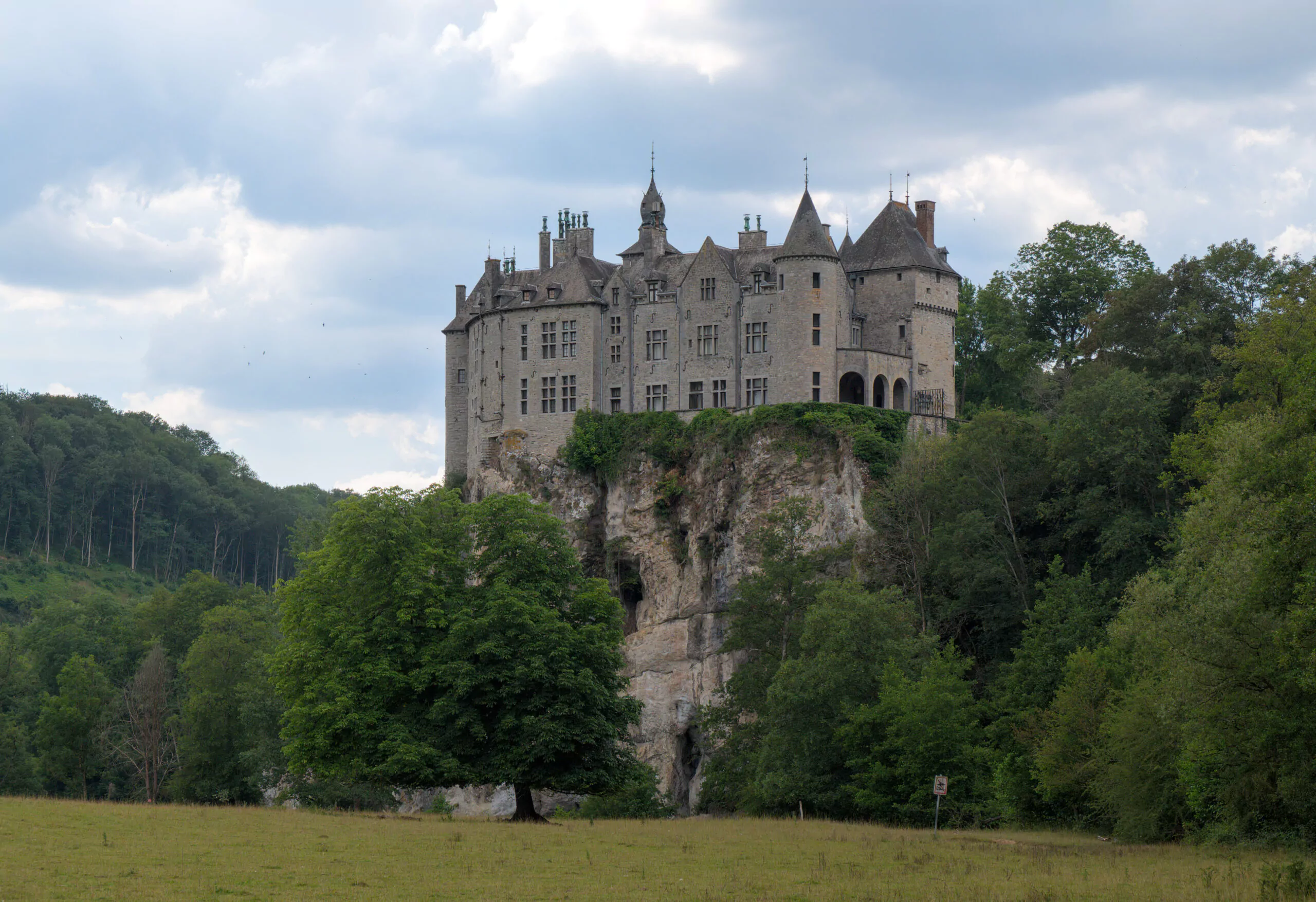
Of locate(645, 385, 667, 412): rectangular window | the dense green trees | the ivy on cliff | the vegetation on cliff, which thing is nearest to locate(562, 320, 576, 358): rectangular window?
the ivy on cliff

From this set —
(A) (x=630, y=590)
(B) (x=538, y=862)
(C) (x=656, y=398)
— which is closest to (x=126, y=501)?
(A) (x=630, y=590)

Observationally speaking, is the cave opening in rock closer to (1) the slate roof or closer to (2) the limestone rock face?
(2) the limestone rock face

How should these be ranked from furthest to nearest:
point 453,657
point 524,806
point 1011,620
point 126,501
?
1. point 126,501
2. point 1011,620
3. point 524,806
4. point 453,657

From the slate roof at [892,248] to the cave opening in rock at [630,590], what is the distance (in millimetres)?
19785

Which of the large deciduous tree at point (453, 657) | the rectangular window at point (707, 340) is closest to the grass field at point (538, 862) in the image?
the large deciduous tree at point (453, 657)

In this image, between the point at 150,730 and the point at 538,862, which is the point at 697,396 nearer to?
the point at 150,730

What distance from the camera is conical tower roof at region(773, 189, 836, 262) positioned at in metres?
77.8

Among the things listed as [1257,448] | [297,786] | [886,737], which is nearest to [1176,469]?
[886,737]

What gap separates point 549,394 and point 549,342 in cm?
286

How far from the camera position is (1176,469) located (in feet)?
205

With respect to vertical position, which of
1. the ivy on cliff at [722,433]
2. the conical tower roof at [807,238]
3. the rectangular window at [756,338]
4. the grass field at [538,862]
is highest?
the conical tower roof at [807,238]

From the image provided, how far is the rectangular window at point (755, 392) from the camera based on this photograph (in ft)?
257

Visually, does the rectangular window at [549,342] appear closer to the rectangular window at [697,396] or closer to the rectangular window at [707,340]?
the rectangular window at [697,396]

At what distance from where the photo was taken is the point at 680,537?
80688mm
